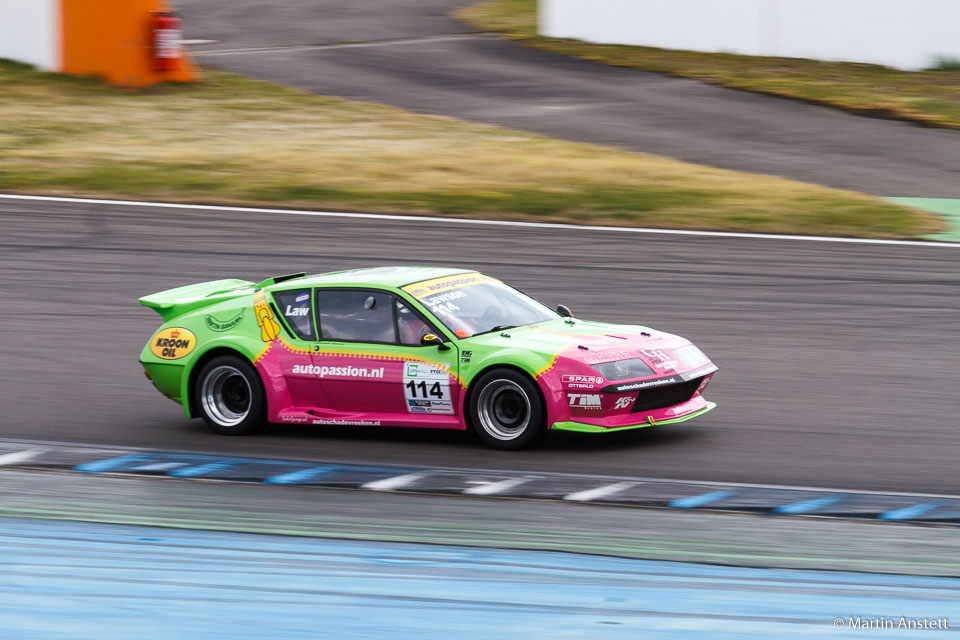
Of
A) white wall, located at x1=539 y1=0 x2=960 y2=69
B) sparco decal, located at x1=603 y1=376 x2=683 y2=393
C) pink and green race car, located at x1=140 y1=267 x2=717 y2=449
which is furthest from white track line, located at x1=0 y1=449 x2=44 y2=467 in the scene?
white wall, located at x1=539 y1=0 x2=960 y2=69

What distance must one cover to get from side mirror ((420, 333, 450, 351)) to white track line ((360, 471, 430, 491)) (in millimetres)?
990

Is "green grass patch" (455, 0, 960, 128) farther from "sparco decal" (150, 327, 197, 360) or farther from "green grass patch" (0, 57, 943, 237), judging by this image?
"sparco decal" (150, 327, 197, 360)

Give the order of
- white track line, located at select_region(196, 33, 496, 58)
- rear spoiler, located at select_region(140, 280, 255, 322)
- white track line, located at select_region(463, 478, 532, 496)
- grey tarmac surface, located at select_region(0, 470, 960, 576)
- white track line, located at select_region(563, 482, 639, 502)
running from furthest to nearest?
white track line, located at select_region(196, 33, 496, 58) → rear spoiler, located at select_region(140, 280, 255, 322) → white track line, located at select_region(463, 478, 532, 496) → white track line, located at select_region(563, 482, 639, 502) → grey tarmac surface, located at select_region(0, 470, 960, 576)

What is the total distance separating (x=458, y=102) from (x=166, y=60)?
5.71 metres

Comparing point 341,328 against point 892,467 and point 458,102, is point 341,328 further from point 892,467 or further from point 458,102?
point 458,102

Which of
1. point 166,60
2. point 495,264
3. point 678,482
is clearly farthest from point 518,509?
point 166,60

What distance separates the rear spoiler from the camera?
32.6 ft

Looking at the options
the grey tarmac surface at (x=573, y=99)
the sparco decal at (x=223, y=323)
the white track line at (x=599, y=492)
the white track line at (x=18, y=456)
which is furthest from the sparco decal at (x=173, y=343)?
the grey tarmac surface at (x=573, y=99)

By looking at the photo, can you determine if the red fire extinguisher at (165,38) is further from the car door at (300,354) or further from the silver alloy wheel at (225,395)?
the car door at (300,354)

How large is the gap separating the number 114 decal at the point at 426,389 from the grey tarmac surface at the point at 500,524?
1218 mm

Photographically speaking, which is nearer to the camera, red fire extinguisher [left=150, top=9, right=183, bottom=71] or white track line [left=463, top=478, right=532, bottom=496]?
white track line [left=463, top=478, right=532, bottom=496]

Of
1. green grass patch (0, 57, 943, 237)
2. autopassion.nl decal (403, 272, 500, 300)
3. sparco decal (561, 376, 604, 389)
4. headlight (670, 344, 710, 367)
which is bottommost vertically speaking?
sparco decal (561, 376, 604, 389)

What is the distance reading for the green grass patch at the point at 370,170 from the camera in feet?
56.8

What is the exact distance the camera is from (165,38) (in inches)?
1017
